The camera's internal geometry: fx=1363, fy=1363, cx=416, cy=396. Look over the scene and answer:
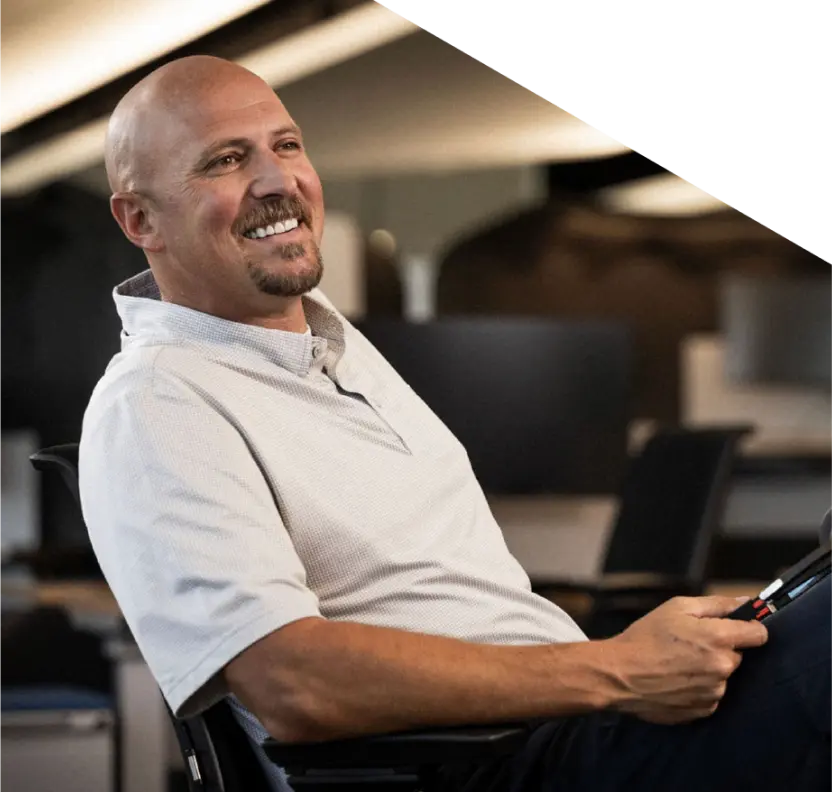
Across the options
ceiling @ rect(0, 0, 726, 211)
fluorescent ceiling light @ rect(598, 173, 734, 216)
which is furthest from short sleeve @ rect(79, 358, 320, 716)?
fluorescent ceiling light @ rect(598, 173, 734, 216)

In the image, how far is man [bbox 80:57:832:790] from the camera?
1.08 m

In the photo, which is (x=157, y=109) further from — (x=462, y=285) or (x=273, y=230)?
(x=462, y=285)

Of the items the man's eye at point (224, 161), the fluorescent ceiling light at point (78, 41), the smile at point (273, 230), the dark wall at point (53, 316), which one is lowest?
the dark wall at point (53, 316)

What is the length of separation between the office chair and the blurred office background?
1.37m

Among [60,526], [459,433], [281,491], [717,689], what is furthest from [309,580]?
[60,526]

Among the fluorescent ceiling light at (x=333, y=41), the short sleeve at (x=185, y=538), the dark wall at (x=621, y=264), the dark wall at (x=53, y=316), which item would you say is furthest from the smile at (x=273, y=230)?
the dark wall at (x=621, y=264)

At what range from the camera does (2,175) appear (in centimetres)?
502

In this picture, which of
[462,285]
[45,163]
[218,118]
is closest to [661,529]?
[218,118]

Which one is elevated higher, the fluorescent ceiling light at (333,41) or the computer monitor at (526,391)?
the fluorescent ceiling light at (333,41)

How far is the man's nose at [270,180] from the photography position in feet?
4.56

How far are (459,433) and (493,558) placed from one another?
77.5 inches

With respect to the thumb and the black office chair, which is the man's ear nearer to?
the thumb

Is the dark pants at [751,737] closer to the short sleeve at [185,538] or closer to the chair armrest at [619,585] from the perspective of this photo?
the short sleeve at [185,538]

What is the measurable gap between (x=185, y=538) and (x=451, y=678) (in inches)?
9.6
